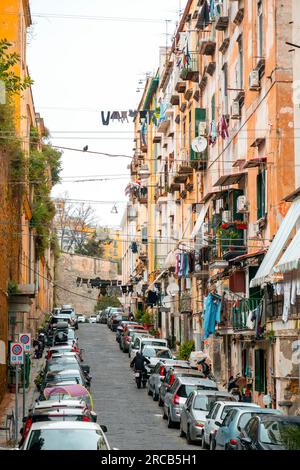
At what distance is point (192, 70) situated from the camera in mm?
50812

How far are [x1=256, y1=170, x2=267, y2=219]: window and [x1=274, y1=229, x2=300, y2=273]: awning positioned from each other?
9000 millimetres

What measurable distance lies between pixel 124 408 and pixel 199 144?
14.5 meters

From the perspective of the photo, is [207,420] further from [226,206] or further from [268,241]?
[226,206]

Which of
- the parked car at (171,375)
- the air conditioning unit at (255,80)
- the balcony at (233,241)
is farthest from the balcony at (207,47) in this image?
the parked car at (171,375)

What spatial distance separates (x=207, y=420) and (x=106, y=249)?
118478mm

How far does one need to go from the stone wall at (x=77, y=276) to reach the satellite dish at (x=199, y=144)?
6361cm

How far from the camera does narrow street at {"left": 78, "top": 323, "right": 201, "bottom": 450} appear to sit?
88.4ft

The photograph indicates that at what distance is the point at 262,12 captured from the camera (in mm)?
34750

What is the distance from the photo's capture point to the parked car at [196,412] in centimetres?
2653

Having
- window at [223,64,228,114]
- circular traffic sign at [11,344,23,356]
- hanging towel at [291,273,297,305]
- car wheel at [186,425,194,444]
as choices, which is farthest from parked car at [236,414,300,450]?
window at [223,64,228,114]

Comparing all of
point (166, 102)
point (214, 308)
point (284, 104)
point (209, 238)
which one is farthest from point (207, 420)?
point (166, 102)

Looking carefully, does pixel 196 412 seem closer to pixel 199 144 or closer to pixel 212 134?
pixel 212 134

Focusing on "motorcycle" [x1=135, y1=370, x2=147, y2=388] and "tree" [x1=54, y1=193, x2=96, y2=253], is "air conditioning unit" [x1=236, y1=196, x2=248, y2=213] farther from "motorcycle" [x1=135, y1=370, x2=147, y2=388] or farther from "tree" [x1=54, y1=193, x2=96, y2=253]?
"tree" [x1=54, y1=193, x2=96, y2=253]

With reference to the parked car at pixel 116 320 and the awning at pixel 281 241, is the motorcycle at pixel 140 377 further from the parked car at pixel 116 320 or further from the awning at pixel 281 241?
the parked car at pixel 116 320
